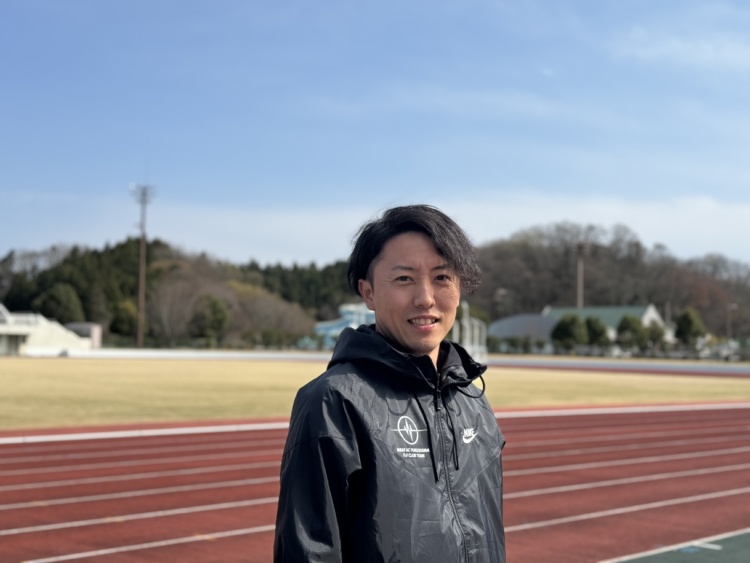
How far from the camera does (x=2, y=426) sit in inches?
597

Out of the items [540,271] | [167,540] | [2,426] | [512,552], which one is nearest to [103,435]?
[2,426]

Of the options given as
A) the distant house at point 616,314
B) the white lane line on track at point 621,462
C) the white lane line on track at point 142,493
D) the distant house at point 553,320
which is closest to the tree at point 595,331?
the distant house at point 553,320

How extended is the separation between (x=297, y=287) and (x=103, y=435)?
101 meters

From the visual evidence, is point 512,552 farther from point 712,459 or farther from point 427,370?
point 712,459

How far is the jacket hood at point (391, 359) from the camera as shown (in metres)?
2.12

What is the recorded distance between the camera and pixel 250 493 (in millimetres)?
9234

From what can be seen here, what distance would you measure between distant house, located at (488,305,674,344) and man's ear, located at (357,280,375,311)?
85.0 meters

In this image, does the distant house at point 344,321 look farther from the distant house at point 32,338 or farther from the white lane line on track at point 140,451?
the white lane line on track at point 140,451

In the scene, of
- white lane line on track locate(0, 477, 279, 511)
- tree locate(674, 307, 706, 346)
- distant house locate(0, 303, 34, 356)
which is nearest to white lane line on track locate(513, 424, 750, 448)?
white lane line on track locate(0, 477, 279, 511)

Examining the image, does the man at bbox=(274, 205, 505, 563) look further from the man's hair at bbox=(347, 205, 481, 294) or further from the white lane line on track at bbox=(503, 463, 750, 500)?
the white lane line on track at bbox=(503, 463, 750, 500)

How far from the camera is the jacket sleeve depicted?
1.93 meters

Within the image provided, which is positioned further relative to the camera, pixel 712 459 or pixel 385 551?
→ pixel 712 459

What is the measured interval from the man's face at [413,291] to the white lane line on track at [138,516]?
6167 mm

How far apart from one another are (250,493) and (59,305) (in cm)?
7698
